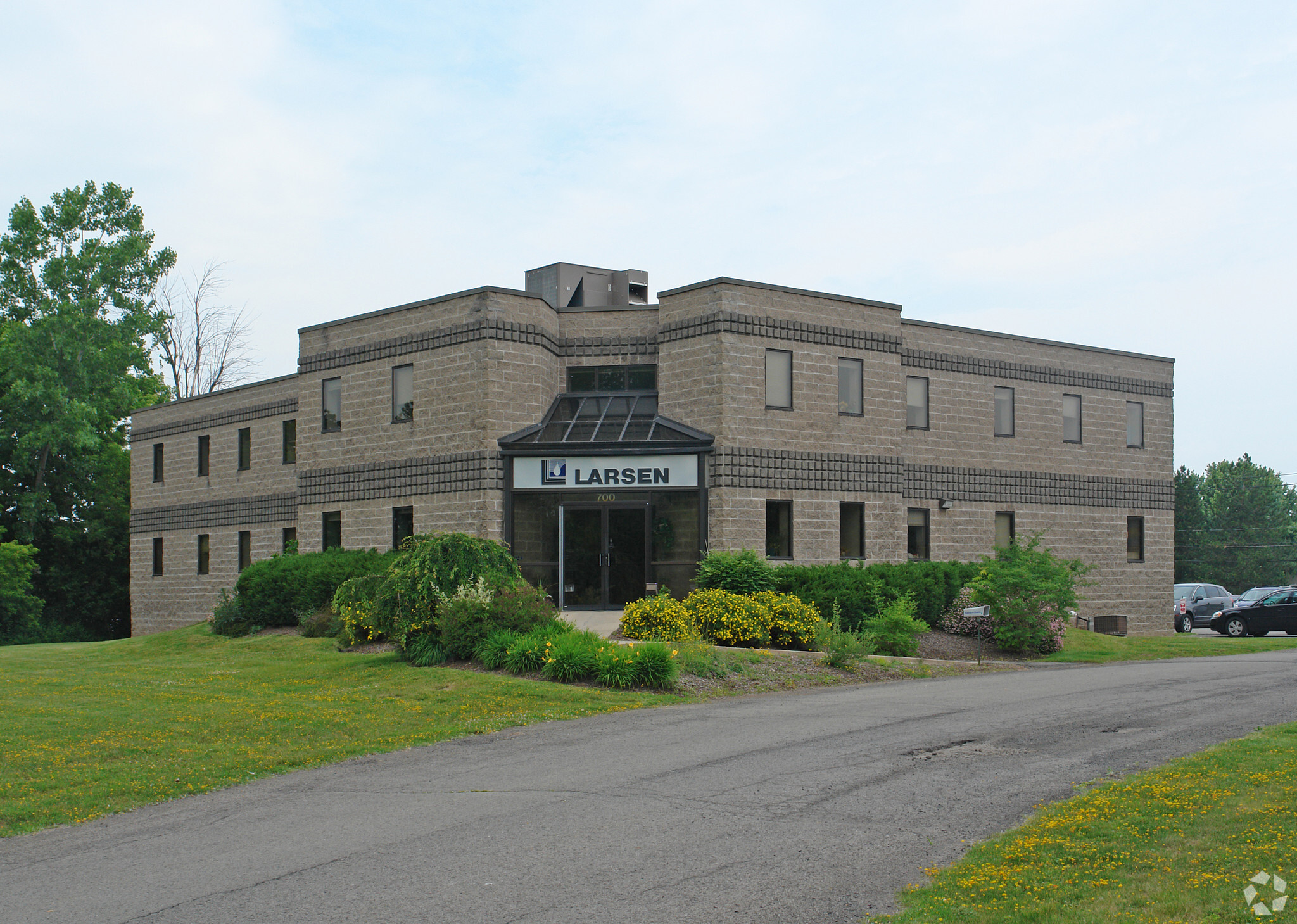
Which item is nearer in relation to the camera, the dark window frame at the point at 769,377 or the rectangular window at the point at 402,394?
the dark window frame at the point at 769,377

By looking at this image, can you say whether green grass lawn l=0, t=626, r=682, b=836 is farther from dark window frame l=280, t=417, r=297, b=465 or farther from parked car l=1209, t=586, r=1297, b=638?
parked car l=1209, t=586, r=1297, b=638

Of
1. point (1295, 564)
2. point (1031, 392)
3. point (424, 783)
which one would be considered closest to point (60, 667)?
point (424, 783)

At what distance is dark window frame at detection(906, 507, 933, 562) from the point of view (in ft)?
99.6

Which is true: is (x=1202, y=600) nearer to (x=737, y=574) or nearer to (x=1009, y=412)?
(x=1009, y=412)

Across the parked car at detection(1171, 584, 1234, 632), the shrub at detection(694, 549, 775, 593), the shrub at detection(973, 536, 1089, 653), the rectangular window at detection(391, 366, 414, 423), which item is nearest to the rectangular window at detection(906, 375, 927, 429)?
the shrub at detection(973, 536, 1089, 653)

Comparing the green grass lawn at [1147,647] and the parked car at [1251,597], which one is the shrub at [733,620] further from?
the parked car at [1251,597]

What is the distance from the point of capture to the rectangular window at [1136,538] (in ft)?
113

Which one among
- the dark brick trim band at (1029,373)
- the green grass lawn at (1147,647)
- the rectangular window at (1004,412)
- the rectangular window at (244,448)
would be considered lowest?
the green grass lawn at (1147,647)

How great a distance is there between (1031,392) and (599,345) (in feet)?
41.9

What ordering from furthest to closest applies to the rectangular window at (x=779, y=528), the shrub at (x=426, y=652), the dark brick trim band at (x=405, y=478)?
the rectangular window at (x=779, y=528) < the dark brick trim band at (x=405, y=478) < the shrub at (x=426, y=652)

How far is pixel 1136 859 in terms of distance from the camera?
6.91 m

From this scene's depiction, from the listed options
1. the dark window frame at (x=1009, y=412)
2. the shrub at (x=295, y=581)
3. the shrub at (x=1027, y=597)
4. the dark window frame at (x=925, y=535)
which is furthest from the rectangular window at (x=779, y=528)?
the shrub at (x=295, y=581)

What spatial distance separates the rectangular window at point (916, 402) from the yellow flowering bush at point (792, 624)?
9.88m

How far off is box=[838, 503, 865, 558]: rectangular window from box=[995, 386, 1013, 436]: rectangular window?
21.2 feet
